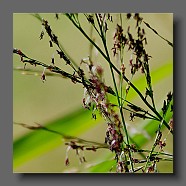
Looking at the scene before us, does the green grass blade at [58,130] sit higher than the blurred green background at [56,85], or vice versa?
the blurred green background at [56,85]

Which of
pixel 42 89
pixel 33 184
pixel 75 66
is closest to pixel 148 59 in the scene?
pixel 75 66

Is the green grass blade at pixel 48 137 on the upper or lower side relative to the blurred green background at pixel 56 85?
lower

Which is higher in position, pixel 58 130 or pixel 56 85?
pixel 56 85

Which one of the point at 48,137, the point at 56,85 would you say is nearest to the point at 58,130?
the point at 48,137

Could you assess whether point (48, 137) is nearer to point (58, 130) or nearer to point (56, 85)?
point (58, 130)

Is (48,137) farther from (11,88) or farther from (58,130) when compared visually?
(11,88)
